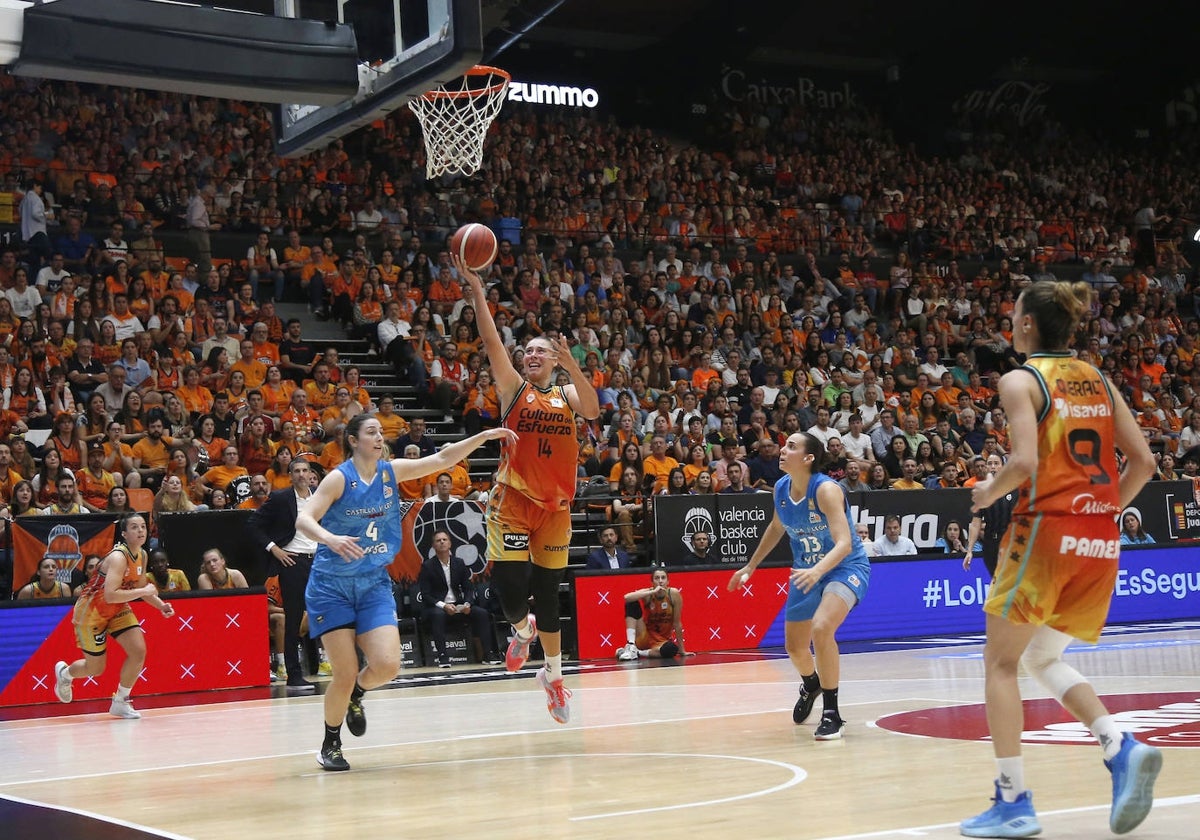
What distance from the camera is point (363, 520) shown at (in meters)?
7.12

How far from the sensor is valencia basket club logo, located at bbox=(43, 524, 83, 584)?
484 inches

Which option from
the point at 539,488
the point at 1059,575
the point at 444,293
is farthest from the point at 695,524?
the point at 1059,575

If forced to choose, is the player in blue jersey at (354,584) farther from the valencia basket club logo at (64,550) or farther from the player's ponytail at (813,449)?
the valencia basket club logo at (64,550)

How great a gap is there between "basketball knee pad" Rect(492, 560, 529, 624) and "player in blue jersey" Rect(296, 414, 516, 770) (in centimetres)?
115

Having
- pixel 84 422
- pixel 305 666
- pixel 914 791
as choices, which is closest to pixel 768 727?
pixel 914 791

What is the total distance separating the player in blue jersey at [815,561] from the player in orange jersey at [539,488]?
3.63 ft

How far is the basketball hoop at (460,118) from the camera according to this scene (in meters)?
11.8

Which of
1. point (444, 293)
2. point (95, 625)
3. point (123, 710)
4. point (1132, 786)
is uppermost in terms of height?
point (444, 293)

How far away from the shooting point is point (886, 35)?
29031 mm

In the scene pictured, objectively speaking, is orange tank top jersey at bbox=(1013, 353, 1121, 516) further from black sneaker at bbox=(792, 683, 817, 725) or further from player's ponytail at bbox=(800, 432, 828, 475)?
black sneaker at bbox=(792, 683, 817, 725)

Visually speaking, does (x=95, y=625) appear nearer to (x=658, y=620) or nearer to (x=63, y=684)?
(x=63, y=684)

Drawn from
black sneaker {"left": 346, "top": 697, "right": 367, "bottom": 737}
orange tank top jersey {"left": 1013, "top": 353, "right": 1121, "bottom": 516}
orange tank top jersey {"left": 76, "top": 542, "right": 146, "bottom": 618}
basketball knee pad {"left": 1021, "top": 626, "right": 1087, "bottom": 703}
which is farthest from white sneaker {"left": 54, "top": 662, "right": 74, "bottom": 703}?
orange tank top jersey {"left": 1013, "top": 353, "right": 1121, "bottom": 516}

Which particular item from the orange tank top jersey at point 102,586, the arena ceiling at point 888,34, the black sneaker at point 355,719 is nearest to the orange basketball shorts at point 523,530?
the black sneaker at point 355,719

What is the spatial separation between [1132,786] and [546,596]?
4264 millimetres
